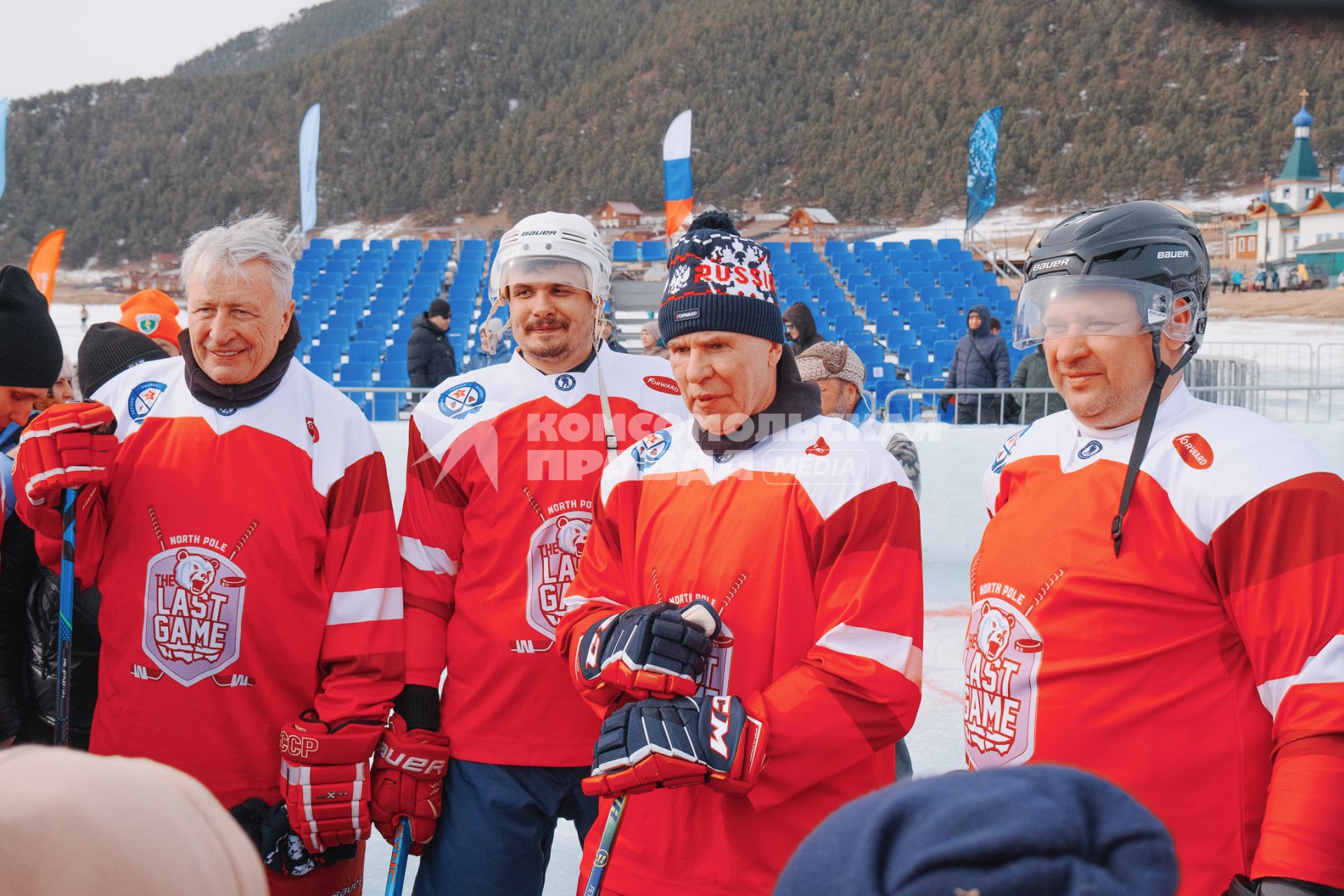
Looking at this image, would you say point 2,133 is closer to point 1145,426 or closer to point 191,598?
point 191,598

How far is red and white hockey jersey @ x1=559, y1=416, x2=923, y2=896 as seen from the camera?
167 centimetres

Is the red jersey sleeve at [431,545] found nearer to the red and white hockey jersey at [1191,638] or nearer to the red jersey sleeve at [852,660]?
Answer: the red jersey sleeve at [852,660]

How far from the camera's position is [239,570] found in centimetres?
210

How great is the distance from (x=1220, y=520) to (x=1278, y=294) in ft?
127

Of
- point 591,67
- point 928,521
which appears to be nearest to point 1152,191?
point 591,67

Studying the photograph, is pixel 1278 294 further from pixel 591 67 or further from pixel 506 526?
pixel 591 67

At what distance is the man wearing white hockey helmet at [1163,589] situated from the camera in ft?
4.67

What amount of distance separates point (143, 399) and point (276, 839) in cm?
90

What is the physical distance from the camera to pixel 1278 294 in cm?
3506

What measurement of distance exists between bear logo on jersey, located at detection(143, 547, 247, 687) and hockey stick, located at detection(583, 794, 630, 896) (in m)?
0.82

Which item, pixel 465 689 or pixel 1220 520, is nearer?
pixel 1220 520

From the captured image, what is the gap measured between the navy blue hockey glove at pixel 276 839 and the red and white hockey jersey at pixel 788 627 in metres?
0.67

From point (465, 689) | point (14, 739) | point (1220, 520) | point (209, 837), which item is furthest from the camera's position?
point (14, 739)

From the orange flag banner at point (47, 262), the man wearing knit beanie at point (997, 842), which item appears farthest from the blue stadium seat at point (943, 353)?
the man wearing knit beanie at point (997, 842)
